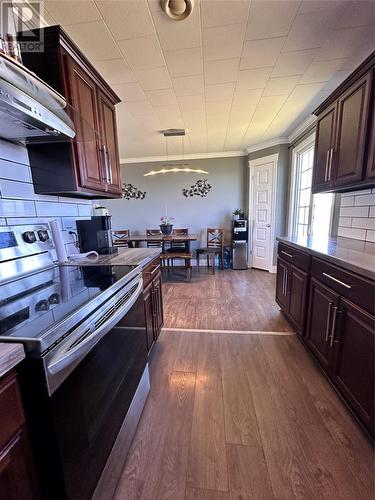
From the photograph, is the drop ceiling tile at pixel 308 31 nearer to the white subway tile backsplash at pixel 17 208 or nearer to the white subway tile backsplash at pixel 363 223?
the white subway tile backsplash at pixel 363 223

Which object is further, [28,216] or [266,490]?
[28,216]

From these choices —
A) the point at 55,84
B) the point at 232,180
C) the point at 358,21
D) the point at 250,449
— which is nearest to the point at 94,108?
the point at 55,84

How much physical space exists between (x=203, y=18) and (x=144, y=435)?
2571 mm

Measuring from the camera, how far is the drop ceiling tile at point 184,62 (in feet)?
5.60

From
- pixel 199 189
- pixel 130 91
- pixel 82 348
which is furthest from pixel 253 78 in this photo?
pixel 199 189

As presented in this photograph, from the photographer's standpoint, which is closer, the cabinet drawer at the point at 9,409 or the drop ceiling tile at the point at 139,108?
the cabinet drawer at the point at 9,409

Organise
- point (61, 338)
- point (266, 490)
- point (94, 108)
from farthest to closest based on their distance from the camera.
A: point (94, 108), point (266, 490), point (61, 338)

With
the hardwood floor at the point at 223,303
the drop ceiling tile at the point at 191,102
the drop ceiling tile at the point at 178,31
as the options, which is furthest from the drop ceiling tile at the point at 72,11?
the hardwood floor at the point at 223,303

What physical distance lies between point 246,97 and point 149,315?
2.53 metres

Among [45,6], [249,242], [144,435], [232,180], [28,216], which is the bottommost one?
[144,435]

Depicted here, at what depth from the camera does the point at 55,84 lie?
1320 mm

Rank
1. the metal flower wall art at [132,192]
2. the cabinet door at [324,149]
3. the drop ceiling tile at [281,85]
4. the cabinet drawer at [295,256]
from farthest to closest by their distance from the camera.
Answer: the metal flower wall art at [132,192] < the drop ceiling tile at [281,85] < the cabinet door at [324,149] < the cabinet drawer at [295,256]

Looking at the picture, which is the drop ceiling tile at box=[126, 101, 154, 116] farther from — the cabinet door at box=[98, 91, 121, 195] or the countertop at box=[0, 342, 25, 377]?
the countertop at box=[0, 342, 25, 377]

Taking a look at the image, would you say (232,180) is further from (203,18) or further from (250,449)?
(250,449)
